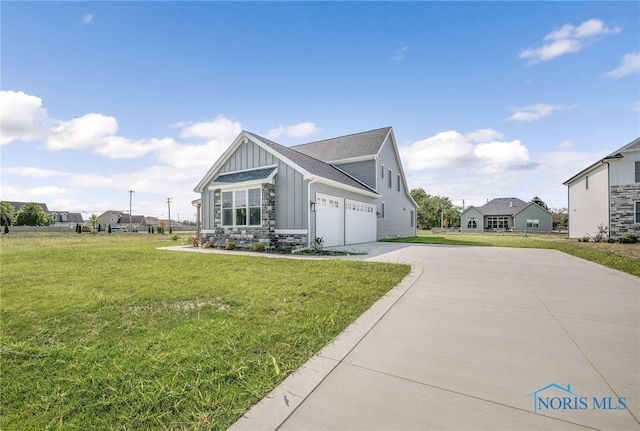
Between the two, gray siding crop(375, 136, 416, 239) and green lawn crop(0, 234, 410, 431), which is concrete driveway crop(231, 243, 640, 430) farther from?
gray siding crop(375, 136, 416, 239)

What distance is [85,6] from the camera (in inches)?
309

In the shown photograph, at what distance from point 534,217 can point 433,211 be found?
17.7m

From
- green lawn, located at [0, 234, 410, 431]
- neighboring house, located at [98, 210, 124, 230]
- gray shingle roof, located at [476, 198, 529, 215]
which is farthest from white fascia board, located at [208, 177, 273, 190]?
neighboring house, located at [98, 210, 124, 230]

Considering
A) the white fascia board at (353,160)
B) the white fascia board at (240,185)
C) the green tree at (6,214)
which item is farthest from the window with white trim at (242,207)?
the green tree at (6,214)

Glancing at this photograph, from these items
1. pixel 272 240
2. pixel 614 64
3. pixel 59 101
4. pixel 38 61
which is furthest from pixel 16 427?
pixel 614 64

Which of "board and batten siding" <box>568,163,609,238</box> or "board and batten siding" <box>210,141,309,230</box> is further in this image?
"board and batten siding" <box>568,163,609,238</box>

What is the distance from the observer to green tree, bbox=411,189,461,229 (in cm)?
5609

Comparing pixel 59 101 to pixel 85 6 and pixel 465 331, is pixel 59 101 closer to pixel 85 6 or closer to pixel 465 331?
pixel 85 6

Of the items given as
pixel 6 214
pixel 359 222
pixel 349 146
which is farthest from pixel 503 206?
pixel 6 214

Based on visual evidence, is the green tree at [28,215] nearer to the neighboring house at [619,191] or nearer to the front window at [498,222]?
the neighboring house at [619,191]

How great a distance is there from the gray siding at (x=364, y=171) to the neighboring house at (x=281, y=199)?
7cm

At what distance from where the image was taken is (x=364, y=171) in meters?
18.2

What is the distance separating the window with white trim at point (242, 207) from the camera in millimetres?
12203

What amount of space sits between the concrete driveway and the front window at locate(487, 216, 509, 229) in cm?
4908
